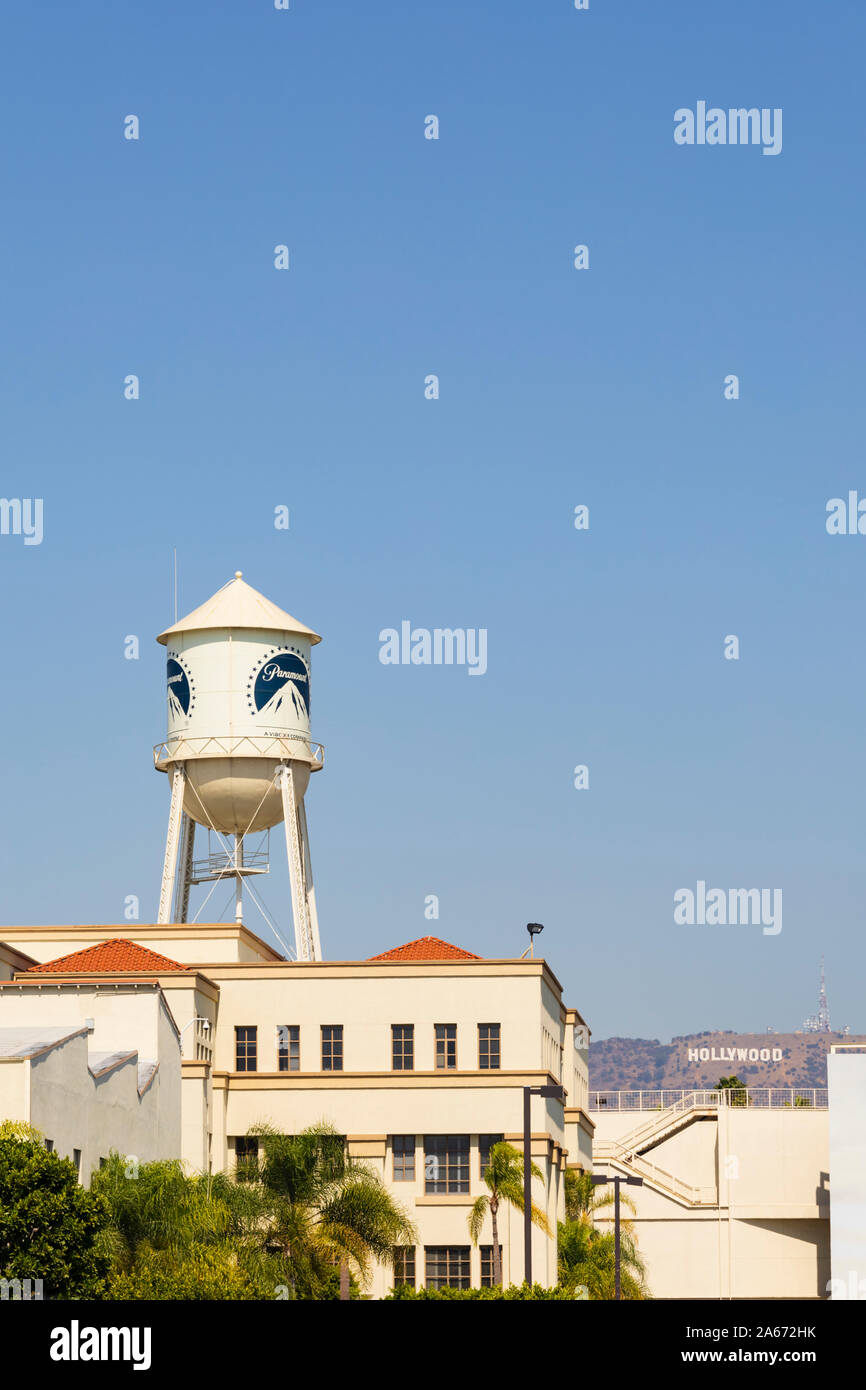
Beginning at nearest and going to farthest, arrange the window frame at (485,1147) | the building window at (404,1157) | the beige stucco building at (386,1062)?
the beige stucco building at (386,1062), the window frame at (485,1147), the building window at (404,1157)

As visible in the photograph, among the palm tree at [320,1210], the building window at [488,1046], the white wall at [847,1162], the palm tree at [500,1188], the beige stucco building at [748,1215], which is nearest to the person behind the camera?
the palm tree at [320,1210]

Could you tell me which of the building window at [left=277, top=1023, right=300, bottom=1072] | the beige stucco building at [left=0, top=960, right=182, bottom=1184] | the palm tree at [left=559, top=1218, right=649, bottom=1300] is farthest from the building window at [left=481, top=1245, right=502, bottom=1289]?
the beige stucco building at [left=0, top=960, right=182, bottom=1184]

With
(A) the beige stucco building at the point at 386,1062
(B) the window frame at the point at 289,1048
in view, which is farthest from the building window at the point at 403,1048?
(B) the window frame at the point at 289,1048

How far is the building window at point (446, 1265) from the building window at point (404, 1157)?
240 cm

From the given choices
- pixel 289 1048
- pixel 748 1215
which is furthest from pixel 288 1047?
pixel 748 1215

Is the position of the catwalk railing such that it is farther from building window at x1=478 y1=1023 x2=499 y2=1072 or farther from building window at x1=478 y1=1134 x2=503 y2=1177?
building window at x1=478 y1=1134 x2=503 y2=1177

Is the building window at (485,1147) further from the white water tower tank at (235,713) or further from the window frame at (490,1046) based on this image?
the white water tower tank at (235,713)

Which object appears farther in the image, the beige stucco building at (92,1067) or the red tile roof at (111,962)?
the red tile roof at (111,962)

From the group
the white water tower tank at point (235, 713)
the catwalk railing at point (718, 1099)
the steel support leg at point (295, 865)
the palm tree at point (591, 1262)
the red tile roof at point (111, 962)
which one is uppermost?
the white water tower tank at point (235, 713)

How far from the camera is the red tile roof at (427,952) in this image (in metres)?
70.9

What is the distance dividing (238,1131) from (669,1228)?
35292 millimetres
